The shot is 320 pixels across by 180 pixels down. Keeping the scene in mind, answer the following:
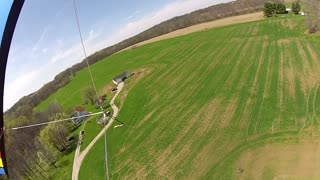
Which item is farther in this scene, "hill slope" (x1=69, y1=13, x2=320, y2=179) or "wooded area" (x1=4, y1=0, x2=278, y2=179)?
"wooded area" (x1=4, y1=0, x2=278, y2=179)

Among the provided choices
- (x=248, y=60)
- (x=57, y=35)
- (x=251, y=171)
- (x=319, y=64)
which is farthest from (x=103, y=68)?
(x=251, y=171)

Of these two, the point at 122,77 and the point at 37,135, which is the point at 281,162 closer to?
the point at 37,135

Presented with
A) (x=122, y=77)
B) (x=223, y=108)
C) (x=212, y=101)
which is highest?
(x=122, y=77)

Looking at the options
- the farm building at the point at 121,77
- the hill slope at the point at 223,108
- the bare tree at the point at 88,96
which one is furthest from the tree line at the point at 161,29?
the farm building at the point at 121,77

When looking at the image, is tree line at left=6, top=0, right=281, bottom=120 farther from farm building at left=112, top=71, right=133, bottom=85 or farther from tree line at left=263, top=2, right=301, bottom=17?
farm building at left=112, top=71, right=133, bottom=85

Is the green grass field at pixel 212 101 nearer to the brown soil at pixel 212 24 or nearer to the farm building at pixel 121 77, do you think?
the farm building at pixel 121 77

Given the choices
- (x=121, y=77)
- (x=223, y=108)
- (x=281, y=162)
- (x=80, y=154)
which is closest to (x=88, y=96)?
(x=121, y=77)

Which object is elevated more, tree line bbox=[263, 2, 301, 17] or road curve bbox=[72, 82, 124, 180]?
tree line bbox=[263, 2, 301, 17]

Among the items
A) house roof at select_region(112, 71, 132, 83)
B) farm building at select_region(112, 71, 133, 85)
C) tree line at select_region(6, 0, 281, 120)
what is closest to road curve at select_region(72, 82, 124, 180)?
farm building at select_region(112, 71, 133, 85)

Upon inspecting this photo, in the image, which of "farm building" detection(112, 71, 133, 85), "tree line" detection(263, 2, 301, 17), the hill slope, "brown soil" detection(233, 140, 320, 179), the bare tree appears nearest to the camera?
"brown soil" detection(233, 140, 320, 179)
